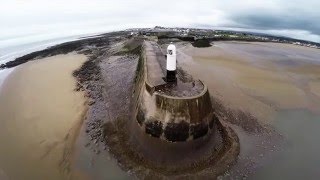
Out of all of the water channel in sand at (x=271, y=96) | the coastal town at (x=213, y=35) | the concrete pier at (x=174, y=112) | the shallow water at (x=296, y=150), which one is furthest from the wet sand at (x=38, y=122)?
the coastal town at (x=213, y=35)

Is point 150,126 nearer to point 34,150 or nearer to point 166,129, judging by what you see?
point 166,129

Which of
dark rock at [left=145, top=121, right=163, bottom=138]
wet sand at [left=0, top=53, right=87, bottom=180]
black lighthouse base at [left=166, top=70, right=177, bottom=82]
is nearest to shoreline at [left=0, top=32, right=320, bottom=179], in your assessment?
wet sand at [left=0, top=53, right=87, bottom=180]

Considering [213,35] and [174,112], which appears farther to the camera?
[213,35]

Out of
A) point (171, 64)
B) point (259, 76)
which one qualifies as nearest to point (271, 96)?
point (259, 76)

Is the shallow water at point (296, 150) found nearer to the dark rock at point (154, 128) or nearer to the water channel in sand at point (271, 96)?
the water channel in sand at point (271, 96)

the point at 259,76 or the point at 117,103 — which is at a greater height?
the point at 259,76

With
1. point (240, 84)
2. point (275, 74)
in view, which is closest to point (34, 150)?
point (240, 84)

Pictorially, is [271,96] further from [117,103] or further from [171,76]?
[117,103]

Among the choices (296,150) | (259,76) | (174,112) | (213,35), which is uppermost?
(213,35)
